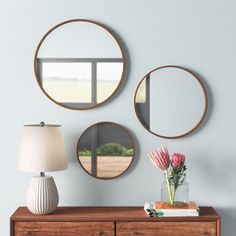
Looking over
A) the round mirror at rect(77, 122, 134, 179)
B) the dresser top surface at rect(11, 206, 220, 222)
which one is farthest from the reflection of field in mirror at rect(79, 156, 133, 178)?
the dresser top surface at rect(11, 206, 220, 222)

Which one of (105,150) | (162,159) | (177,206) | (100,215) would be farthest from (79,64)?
(177,206)

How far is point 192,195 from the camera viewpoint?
2.85m

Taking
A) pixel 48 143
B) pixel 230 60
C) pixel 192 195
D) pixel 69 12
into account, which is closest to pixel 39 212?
pixel 48 143

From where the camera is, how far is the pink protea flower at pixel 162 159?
2.64m

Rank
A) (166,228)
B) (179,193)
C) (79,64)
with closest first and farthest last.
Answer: (166,228) < (179,193) < (79,64)

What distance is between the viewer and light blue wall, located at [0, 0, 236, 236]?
2828mm

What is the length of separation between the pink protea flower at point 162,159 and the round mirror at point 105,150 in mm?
208

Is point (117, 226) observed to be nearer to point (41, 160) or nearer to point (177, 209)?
point (177, 209)

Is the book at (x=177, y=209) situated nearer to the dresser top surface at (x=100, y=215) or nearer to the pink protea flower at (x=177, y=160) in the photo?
the dresser top surface at (x=100, y=215)

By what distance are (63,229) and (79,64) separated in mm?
905

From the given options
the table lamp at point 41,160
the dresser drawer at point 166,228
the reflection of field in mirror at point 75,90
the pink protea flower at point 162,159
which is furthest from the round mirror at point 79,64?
the dresser drawer at point 166,228

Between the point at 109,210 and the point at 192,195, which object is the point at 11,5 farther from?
the point at 192,195

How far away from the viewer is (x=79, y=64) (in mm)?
2818

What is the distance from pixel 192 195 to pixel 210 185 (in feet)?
0.38
